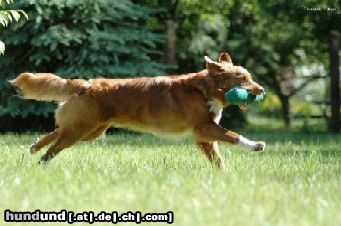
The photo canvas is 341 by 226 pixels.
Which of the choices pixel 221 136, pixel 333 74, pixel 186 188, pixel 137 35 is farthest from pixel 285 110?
pixel 186 188

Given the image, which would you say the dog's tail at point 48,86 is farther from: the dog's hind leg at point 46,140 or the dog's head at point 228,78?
the dog's head at point 228,78

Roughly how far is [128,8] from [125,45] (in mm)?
835

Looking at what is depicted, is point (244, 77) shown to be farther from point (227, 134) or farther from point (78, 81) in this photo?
point (78, 81)

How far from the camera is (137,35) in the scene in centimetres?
1856

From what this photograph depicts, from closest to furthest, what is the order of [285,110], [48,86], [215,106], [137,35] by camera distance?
1. [215,106]
2. [48,86]
3. [137,35]
4. [285,110]

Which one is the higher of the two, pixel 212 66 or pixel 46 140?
pixel 212 66

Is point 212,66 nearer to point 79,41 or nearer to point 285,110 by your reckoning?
point 79,41

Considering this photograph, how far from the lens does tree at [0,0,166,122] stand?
59.5 feet

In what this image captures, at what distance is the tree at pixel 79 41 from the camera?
1814cm

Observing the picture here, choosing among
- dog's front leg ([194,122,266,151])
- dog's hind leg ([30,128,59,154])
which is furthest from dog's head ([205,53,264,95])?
dog's hind leg ([30,128,59,154])

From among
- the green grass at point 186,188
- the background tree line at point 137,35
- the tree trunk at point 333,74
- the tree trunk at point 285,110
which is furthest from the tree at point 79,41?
the tree trunk at point 285,110

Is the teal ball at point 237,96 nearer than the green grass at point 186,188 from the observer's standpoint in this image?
No

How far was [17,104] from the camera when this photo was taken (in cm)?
1864

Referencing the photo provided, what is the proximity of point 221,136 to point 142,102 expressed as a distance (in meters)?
1.00
